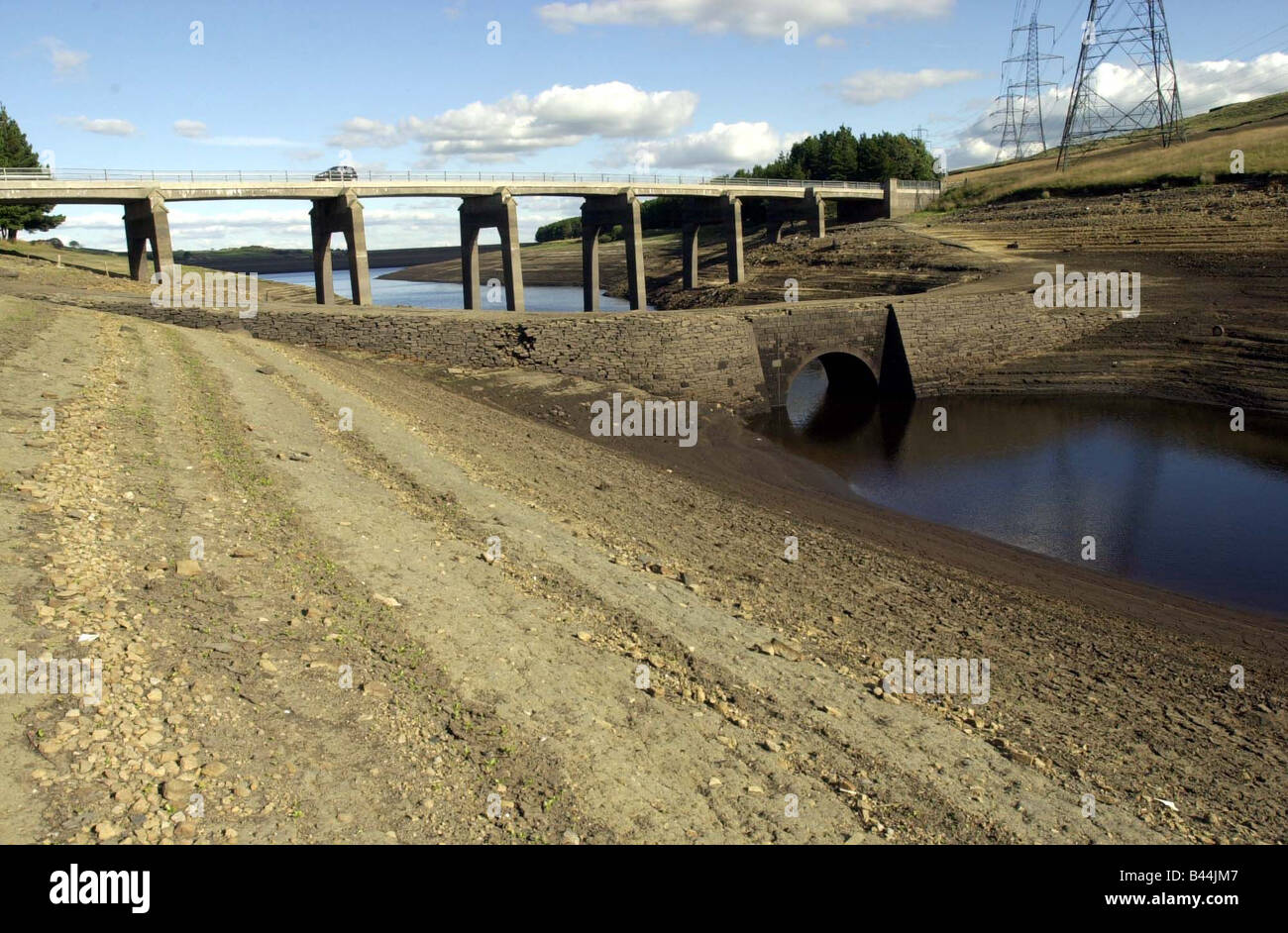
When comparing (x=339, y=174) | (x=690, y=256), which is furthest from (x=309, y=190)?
(x=690, y=256)

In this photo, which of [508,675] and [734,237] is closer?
[508,675]

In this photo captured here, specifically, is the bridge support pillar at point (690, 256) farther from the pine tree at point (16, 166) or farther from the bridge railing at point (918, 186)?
the pine tree at point (16, 166)

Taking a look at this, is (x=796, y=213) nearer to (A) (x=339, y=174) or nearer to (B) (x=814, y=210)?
(B) (x=814, y=210)

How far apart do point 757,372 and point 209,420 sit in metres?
28.8

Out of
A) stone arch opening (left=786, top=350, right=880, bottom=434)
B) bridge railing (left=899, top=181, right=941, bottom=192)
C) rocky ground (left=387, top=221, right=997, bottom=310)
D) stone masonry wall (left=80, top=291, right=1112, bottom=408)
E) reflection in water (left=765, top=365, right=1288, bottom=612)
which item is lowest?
reflection in water (left=765, top=365, right=1288, bottom=612)

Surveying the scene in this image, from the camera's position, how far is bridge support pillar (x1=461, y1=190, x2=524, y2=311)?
231ft

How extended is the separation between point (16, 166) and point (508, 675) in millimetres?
70958

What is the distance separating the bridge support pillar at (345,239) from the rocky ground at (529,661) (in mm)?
35970

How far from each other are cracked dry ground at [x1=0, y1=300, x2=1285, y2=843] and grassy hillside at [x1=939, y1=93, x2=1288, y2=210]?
2647 inches

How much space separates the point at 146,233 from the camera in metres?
53.7

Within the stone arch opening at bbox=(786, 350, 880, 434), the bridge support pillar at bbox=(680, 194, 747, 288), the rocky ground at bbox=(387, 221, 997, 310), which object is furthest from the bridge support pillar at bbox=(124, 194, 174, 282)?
the bridge support pillar at bbox=(680, 194, 747, 288)

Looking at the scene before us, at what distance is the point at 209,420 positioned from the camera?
84.0 ft

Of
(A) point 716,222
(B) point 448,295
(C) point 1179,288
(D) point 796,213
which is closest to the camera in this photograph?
(C) point 1179,288

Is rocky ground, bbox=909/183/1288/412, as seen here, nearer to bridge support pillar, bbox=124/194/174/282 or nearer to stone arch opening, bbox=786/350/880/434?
stone arch opening, bbox=786/350/880/434
